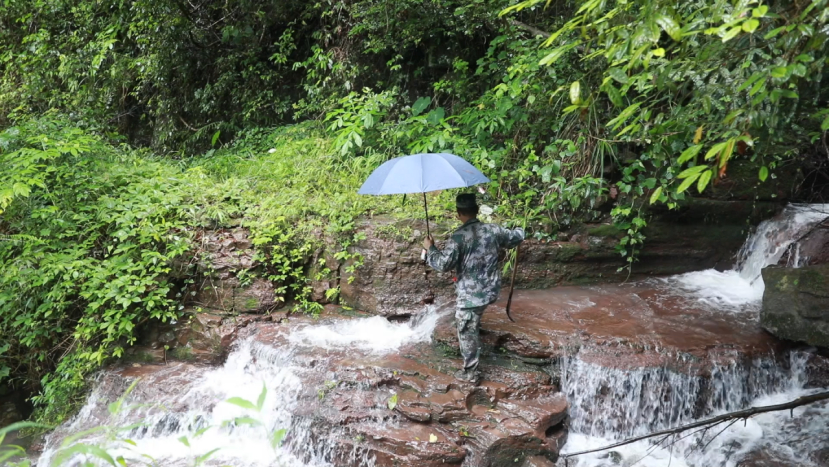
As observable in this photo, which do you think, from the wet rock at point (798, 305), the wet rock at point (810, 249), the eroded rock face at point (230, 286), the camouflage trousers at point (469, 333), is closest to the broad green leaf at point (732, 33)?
the camouflage trousers at point (469, 333)

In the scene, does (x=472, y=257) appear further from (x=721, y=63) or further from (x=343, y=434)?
(x=721, y=63)

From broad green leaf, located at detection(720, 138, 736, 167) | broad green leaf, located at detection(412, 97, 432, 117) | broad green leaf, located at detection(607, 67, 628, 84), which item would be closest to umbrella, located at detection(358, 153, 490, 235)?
broad green leaf, located at detection(607, 67, 628, 84)

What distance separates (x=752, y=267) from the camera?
24.3 ft

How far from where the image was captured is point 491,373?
17.9ft

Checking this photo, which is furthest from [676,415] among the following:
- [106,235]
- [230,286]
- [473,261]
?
[106,235]

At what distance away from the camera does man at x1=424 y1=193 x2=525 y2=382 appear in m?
4.90

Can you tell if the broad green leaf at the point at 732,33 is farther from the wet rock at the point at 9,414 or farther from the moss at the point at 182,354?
the wet rock at the point at 9,414

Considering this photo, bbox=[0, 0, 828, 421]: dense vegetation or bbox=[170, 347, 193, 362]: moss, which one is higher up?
bbox=[0, 0, 828, 421]: dense vegetation

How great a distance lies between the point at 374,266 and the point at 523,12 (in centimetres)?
479

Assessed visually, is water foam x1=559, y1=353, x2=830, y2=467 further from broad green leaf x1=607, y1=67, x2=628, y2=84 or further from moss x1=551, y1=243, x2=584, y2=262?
broad green leaf x1=607, y1=67, x2=628, y2=84

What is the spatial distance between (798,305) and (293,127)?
7596mm

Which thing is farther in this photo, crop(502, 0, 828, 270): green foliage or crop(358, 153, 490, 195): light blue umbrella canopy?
crop(358, 153, 490, 195): light blue umbrella canopy

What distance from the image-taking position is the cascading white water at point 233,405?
5250 millimetres

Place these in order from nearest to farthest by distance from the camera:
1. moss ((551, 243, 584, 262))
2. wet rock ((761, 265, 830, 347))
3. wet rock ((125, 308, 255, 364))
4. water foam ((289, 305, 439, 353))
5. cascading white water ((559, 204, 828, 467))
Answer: cascading white water ((559, 204, 828, 467)) → wet rock ((761, 265, 830, 347)) → water foam ((289, 305, 439, 353)) → wet rock ((125, 308, 255, 364)) → moss ((551, 243, 584, 262))
